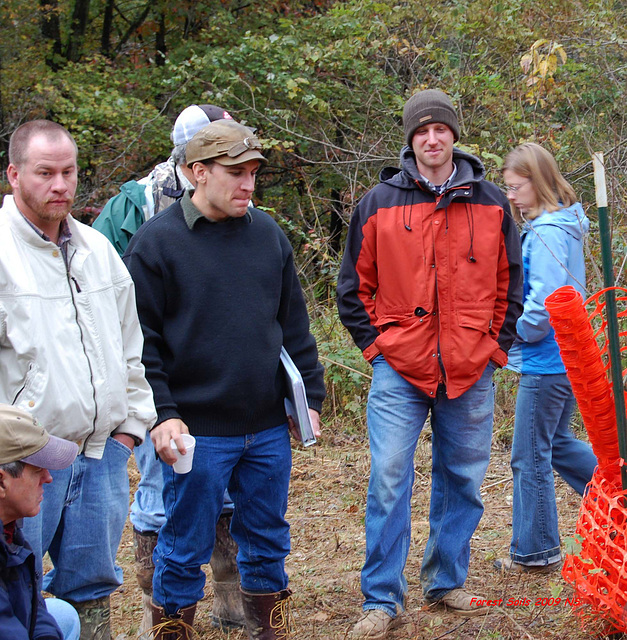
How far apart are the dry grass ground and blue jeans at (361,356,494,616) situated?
0.23m

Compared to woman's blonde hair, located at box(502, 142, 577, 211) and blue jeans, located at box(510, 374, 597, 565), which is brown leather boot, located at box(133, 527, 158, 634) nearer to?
blue jeans, located at box(510, 374, 597, 565)

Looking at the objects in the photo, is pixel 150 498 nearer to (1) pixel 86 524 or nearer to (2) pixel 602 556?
(1) pixel 86 524

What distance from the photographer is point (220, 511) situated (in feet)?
10.8

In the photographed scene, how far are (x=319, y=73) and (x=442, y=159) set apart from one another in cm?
729

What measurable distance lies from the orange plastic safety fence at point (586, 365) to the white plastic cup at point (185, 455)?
4.58 feet

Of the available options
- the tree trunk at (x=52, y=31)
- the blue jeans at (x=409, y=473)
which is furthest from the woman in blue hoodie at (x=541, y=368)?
the tree trunk at (x=52, y=31)

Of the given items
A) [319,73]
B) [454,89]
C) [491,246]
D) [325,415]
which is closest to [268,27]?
[319,73]

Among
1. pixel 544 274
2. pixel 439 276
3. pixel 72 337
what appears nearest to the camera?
pixel 72 337

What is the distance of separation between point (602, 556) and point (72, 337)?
2.06 m

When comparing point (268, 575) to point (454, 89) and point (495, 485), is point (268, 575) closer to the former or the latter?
point (495, 485)

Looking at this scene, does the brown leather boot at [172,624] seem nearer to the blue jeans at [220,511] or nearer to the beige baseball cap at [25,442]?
the blue jeans at [220,511]

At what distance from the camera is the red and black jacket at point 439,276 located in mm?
3627

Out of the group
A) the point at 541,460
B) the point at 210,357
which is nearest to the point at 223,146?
the point at 210,357

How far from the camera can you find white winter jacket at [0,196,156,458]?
8.93 ft
